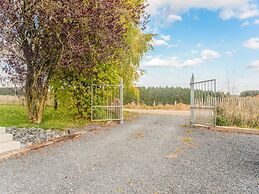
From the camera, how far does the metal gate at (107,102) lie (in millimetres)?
12602

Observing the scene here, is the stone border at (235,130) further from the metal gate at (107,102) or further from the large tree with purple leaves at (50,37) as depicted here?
the large tree with purple leaves at (50,37)

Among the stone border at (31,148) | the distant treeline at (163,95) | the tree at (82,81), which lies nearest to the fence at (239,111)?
the tree at (82,81)

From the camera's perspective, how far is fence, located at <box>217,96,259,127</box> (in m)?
11.1

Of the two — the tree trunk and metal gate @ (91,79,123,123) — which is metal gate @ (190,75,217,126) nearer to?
metal gate @ (91,79,123,123)

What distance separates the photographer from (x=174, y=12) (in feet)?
46.0

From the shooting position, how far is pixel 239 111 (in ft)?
36.7

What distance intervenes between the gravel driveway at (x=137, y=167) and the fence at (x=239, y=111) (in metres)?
2.66

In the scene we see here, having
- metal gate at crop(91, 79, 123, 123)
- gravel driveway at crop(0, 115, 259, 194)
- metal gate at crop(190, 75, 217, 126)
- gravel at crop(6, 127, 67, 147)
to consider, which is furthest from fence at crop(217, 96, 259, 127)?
gravel at crop(6, 127, 67, 147)

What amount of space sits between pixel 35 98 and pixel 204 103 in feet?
21.7

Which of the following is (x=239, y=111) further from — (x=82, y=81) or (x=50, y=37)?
(x=50, y=37)

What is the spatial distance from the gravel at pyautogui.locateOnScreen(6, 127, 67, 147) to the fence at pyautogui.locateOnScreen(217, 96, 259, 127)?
6.05m

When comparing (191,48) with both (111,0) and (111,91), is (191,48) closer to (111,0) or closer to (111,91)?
(111,91)

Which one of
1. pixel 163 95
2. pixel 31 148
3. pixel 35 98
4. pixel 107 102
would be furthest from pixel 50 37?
pixel 163 95

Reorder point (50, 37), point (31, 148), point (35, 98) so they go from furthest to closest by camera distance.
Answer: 1. point (35, 98)
2. point (50, 37)
3. point (31, 148)
